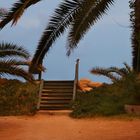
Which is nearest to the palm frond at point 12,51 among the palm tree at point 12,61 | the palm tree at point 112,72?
the palm tree at point 12,61

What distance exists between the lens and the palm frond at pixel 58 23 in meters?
11.2

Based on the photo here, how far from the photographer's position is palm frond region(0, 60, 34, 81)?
14.9m

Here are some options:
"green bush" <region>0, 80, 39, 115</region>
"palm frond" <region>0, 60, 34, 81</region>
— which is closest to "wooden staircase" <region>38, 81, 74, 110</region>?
"green bush" <region>0, 80, 39, 115</region>

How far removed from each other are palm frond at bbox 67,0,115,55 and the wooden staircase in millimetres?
8667

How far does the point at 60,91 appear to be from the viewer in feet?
69.3

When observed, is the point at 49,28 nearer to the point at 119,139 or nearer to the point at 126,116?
the point at 119,139

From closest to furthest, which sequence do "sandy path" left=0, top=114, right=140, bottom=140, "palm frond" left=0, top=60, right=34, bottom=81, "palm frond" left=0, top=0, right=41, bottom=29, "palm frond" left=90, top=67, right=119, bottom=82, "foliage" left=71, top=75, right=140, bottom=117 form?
"palm frond" left=0, top=0, right=41, bottom=29 → "sandy path" left=0, top=114, right=140, bottom=140 → "palm frond" left=0, top=60, right=34, bottom=81 → "foliage" left=71, top=75, right=140, bottom=117 → "palm frond" left=90, top=67, right=119, bottom=82

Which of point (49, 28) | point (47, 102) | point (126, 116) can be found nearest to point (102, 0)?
point (49, 28)

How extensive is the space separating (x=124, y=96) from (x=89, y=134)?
285 inches

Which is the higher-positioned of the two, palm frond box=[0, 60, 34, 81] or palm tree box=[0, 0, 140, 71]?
palm tree box=[0, 0, 140, 71]

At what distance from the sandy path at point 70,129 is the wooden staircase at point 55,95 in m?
2.94

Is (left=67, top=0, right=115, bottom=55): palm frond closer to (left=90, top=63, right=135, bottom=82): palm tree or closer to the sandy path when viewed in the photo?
the sandy path

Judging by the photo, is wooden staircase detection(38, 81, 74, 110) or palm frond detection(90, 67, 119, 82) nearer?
wooden staircase detection(38, 81, 74, 110)

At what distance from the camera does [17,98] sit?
2131 cm
